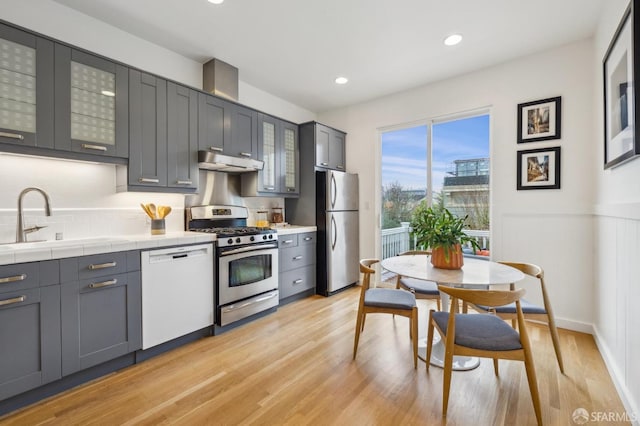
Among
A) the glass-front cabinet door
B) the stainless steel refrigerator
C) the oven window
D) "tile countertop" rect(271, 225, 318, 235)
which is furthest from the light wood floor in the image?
the glass-front cabinet door

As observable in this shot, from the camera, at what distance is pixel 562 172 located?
294 cm

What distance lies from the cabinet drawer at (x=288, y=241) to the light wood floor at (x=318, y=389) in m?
1.18

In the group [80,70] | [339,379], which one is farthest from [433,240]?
[80,70]

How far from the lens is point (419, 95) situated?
13.0 ft

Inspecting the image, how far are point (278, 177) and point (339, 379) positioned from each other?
2.53 m

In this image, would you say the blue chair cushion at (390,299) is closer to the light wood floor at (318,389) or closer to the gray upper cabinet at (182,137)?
the light wood floor at (318,389)

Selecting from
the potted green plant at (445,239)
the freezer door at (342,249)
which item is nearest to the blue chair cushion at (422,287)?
the potted green plant at (445,239)

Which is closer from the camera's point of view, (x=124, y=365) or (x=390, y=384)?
(x=390, y=384)

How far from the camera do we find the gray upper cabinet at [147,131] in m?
2.52

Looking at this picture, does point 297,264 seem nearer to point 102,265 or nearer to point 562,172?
point 102,265

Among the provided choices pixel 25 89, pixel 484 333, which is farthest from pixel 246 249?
pixel 484 333

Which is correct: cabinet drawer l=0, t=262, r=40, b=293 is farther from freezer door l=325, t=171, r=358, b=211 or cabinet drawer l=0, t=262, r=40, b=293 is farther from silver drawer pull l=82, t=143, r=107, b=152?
freezer door l=325, t=171, r=358, b=211

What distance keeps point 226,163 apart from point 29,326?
1.94 metres

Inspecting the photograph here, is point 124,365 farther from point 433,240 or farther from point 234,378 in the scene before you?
point 433,240
